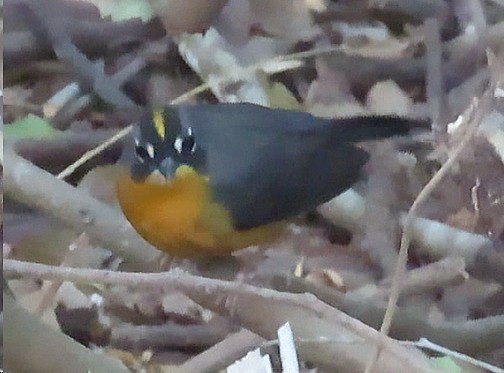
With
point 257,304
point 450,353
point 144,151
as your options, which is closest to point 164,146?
point 144,151

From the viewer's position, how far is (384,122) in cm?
78

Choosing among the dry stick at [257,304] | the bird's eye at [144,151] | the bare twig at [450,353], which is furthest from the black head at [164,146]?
the bare twig at [450,353]

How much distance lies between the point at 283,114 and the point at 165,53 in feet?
0.38

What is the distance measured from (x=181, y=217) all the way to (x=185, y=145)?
71 millimetres

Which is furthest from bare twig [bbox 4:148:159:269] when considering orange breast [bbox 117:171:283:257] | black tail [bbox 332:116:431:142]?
black tail [bbox 332:116:431:142]

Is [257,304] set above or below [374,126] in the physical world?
below

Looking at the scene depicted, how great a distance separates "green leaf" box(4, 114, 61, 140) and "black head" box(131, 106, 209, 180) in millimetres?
73

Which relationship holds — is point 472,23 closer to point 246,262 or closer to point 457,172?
point 457,172

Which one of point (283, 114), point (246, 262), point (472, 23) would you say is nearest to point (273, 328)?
point (246, 262)

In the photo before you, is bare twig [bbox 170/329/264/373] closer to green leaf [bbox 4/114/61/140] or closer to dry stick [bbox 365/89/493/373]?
dry stick [bbox 365/89/493/373]

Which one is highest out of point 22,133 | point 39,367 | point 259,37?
point 259,37

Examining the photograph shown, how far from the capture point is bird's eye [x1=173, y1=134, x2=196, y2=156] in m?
0.81

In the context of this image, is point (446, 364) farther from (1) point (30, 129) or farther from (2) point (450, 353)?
(1) point (30, 129)

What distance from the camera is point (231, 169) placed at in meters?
0.85
